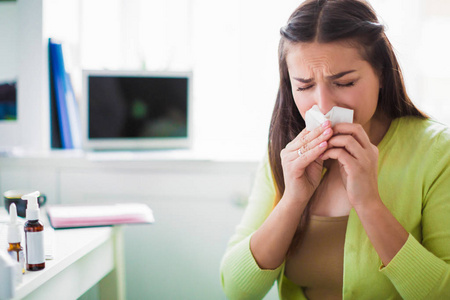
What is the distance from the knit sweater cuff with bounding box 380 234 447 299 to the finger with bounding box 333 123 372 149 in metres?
0.21

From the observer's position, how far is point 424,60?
198 cm

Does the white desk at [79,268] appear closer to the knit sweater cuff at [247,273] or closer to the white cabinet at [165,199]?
the knit sweater cuff at [247,273]

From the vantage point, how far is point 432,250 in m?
0.93

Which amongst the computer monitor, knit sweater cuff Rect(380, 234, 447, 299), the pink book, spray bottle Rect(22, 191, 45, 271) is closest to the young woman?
knit sweater cuff Rect(380, 234, 447, 299)

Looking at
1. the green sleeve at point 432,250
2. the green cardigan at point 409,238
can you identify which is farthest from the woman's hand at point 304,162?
the green sleeve at point 432,250

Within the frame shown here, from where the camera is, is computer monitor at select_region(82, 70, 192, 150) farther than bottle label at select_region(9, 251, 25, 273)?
Yes

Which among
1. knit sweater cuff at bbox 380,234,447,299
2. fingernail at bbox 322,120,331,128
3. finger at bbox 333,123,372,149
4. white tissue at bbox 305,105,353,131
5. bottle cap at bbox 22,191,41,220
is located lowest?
knit sweater cuff at bbox 380,234,447,299

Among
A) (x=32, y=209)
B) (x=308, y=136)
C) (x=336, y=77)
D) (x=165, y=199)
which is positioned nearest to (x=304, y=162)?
(x=308, y=136)

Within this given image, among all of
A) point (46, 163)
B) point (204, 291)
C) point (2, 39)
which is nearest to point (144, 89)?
point (46, 163)

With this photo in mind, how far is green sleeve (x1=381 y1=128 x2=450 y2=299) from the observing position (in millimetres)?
874

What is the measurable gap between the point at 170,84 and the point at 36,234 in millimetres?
1037

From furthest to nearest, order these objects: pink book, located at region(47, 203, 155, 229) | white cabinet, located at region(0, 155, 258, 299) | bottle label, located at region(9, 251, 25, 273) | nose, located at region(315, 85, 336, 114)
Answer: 1. white cabinet, located at region(0, 155, 258, 299)
2. pink book, located at region(47, 203, 155, 229)
3. nose, located at region(315, 85, 336, 114)
4. bottle label, located at region(9, 251, 25, 273)

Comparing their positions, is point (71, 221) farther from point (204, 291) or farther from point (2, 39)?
point (2, 39)

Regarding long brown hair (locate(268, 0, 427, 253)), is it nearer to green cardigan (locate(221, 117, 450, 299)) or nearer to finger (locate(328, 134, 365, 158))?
green cardigan (locate(221, 117, 450, 299))
